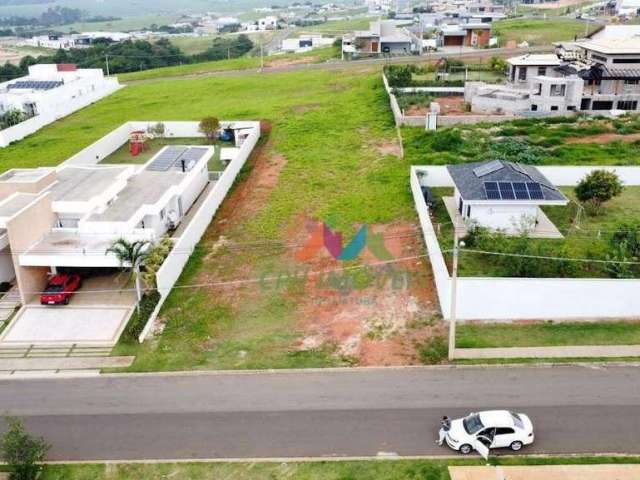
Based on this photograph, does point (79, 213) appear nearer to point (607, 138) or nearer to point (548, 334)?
point (548, 334)

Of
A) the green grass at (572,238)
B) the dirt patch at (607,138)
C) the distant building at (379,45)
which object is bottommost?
the green grass at (572,238)

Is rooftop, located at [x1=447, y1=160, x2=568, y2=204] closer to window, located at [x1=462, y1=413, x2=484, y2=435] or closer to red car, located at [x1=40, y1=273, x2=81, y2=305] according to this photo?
window, located at [x1=462, y1=413, x2=484, y2=435]

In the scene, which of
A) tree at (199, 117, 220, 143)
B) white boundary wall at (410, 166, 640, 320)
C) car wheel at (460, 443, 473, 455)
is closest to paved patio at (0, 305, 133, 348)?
white boundary wall at (410, 166, 640, 320)

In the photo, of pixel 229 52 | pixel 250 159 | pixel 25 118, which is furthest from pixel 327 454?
pixel 229 52

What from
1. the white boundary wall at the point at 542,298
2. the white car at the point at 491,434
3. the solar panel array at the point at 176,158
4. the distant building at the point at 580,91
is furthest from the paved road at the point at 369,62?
the white car at the point at 491,434

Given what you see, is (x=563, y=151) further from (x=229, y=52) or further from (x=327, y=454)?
(x=229, y=52)

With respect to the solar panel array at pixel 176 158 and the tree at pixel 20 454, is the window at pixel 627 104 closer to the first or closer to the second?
the solar panel array at pixel 176 158
